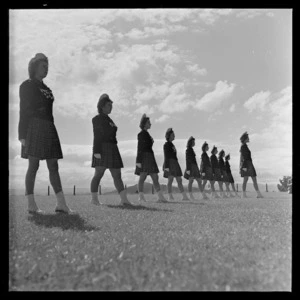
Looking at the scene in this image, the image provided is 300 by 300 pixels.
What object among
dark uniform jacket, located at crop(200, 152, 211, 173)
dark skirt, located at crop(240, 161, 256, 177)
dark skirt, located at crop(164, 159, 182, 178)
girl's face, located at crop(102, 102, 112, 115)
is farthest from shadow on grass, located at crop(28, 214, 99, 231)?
dark uniform jacket, located at crop(200, 152, 211, 173)

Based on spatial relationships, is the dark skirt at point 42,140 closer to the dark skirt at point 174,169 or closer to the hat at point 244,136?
the hat at point 244,136

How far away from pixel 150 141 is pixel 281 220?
3197mm

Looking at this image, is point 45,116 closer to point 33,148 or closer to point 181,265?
point 33,148

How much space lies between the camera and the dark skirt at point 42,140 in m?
6.14

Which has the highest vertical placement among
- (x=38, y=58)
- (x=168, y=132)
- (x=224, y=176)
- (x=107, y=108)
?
(x=38, y=58)

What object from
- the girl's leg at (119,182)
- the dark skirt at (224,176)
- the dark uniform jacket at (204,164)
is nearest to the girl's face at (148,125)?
the girl's leg at (119,182)

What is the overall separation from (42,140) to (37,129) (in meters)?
0.19

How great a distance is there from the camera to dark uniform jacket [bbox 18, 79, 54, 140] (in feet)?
19.9

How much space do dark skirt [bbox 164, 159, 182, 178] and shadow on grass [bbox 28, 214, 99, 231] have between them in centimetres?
490

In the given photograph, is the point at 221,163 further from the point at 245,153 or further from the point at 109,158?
the point at 109,158

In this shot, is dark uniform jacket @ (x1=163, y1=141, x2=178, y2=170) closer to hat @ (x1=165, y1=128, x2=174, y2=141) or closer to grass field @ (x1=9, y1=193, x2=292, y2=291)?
hat @ (x1=165, y1=128, x2=174, y2=141)

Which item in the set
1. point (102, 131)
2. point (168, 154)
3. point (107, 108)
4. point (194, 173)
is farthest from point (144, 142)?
point (194, 173)

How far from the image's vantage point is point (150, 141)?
8.53 m

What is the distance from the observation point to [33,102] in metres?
6.17
